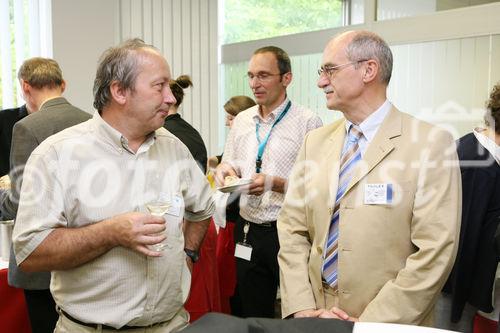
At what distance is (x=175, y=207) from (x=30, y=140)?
1.01 meters

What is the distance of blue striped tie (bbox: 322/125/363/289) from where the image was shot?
1.91 metres

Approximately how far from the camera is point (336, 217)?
1.91 metres

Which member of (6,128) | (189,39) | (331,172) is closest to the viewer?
(331,172)

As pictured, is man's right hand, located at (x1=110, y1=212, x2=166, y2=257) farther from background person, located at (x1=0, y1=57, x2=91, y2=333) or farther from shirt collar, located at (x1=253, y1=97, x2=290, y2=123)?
shirt collar, located at (x1=253, y1=97, x2=290, y2=123)

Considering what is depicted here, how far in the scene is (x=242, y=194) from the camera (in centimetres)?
298

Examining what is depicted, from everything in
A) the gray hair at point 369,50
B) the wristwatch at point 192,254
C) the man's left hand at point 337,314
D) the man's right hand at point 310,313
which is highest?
the gray hair at point 369,50

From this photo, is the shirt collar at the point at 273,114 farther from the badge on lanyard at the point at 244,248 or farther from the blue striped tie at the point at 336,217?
the blue striped tie at the point at 336,217

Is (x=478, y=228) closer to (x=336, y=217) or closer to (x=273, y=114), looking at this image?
(x=336, y=217)

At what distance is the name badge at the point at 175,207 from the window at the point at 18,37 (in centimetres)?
319

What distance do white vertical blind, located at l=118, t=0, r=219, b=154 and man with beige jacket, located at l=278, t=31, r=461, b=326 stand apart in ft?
11.4

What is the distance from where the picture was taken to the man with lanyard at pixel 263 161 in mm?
2939

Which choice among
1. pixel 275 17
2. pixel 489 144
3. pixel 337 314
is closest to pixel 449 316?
pixel 489 144

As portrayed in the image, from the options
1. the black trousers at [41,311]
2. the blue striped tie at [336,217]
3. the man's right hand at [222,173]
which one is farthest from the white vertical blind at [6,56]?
the blue striped tie at [336,217]

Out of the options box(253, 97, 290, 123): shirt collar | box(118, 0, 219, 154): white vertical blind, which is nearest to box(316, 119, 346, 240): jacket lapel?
box(253, 97, 290, 123): shirt collar
